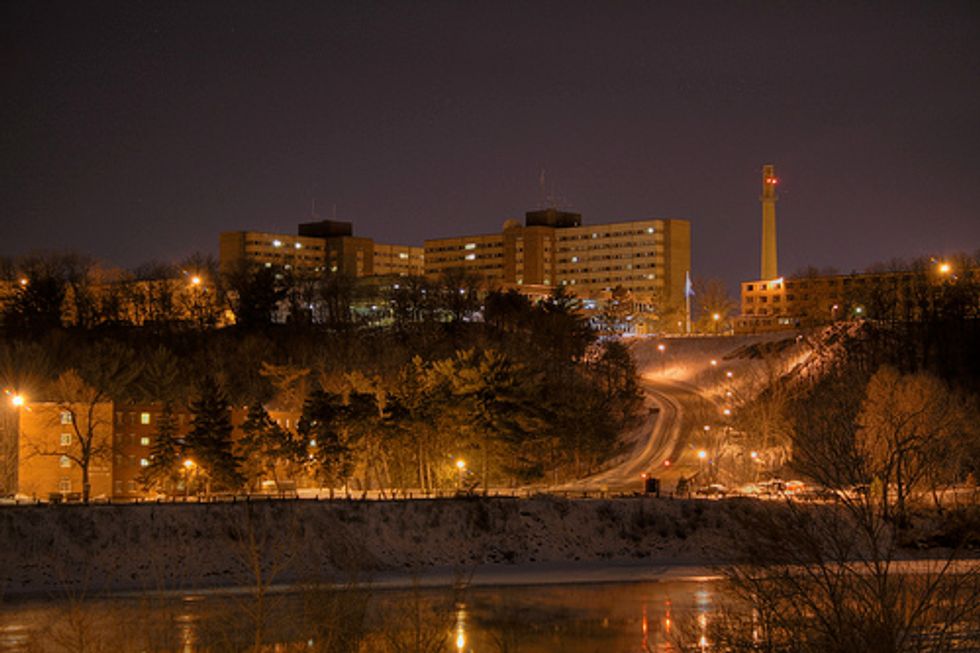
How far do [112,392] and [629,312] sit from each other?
320ft

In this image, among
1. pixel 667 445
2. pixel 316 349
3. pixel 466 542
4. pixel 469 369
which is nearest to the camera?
pixel 466 542

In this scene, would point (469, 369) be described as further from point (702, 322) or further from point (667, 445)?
point (702, 322)

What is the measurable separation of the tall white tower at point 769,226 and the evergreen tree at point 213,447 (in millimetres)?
107284

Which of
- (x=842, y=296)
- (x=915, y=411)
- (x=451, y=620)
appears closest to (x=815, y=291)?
(x=842, y=296)

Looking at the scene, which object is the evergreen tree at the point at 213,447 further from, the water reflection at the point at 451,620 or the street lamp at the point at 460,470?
the water reflection at the point at 451,620

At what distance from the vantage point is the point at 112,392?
2813 inches

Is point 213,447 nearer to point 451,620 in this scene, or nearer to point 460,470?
point 460,470

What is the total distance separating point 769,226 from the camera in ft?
517

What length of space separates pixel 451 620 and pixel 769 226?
12832 centimetres

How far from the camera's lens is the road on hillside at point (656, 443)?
75419 mm

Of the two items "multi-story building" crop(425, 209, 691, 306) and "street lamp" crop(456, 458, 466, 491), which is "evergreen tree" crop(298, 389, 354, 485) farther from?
"multi-story building" crop(425, 209, 691, 306)

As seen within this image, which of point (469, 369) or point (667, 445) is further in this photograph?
point (667, 445)

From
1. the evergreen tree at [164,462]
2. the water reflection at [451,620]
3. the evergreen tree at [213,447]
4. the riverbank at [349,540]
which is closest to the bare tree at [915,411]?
the riverbank at [349,540]

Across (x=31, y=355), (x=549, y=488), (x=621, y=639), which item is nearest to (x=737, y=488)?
(x=549, y=488)
